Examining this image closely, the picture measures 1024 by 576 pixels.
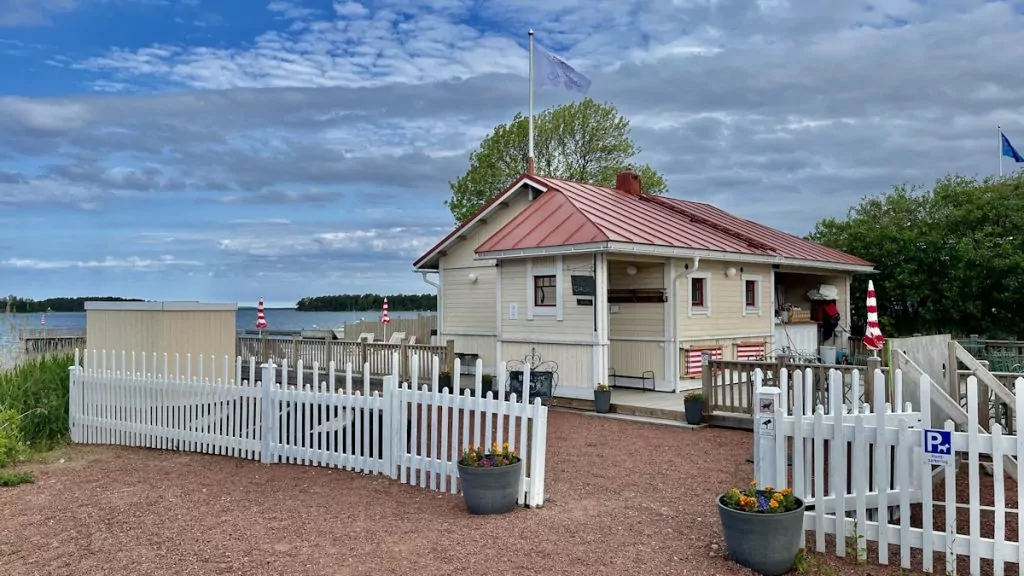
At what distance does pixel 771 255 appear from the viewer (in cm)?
1581

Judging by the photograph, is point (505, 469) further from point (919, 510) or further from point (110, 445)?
point (110, 445)

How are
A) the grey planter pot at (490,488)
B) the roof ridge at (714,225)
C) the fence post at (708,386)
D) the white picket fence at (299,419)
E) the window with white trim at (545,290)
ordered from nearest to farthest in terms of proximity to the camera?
the grey planter pot at (490,488) → the white picket fence at (299,419) → the fence post at (708,386) → the window with white trim at (545,290) → the roof ridge at (714,225)

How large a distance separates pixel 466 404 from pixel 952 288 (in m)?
18.6

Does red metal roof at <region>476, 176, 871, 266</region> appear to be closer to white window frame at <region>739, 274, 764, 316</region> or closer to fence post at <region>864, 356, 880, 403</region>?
white window frame at <region>739, 274, 764, 316</region>

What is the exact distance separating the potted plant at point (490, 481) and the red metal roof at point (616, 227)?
6613 mm

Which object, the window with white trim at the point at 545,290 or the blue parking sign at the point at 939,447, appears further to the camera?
the window with white trim at the point at 545,290

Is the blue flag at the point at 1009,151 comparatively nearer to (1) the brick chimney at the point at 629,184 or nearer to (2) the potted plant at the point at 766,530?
(1) the brick chimney at the point at 629,184

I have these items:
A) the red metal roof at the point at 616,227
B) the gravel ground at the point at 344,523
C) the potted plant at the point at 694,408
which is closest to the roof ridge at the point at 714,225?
the red metal roof at the point at 616,227

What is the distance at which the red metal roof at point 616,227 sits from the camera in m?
13.1

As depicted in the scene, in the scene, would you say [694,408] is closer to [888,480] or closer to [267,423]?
[888,480]

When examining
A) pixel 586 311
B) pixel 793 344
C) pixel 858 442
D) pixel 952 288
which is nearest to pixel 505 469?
pixel 858 442

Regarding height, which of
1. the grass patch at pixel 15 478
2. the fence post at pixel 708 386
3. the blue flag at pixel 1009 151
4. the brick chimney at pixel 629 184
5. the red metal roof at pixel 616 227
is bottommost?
the grass patch at pixel 15 478

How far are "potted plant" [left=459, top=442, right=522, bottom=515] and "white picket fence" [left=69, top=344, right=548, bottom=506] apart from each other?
23cm

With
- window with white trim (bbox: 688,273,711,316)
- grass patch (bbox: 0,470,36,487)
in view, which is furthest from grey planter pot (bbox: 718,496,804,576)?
window with white trim (bbox: 688,273,711,316)
